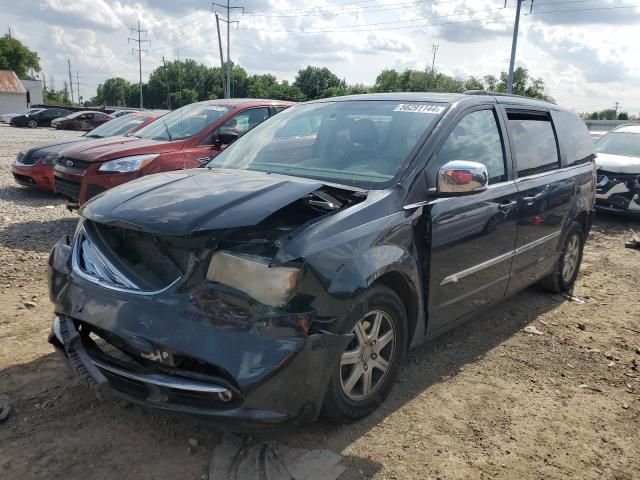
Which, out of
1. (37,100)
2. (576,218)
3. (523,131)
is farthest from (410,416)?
(37,100)

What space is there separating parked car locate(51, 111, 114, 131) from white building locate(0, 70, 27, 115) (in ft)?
112

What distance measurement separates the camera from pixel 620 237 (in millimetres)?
8766

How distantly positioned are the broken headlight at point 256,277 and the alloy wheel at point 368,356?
502 mm

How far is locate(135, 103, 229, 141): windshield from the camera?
7.65 meters

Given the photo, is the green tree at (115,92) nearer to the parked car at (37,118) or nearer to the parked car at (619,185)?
the parked car at (37,118)

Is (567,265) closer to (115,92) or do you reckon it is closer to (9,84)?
(9,84)

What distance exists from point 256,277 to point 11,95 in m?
70.7

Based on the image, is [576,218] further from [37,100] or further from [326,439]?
[37,100]

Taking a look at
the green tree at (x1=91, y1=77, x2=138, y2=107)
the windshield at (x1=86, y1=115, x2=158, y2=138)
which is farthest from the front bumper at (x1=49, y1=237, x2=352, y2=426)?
the green tree at (x1=91, y1=77, x2=138, y2=107)

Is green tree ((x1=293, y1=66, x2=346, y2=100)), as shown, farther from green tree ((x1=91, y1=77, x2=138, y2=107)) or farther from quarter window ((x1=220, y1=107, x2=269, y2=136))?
quarter window ((x1=220, y1=107, x2=269, y2=136))

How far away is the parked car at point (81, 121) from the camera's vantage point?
108 feet

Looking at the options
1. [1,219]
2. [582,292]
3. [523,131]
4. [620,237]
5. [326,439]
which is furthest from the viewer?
[620,237]

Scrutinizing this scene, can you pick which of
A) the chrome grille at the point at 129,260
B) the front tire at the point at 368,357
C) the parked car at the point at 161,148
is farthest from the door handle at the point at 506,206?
the parked car at the point at 161,148

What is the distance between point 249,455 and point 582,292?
441 cm
